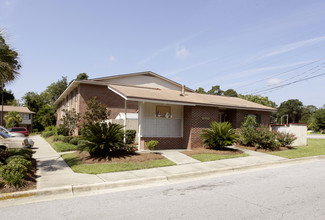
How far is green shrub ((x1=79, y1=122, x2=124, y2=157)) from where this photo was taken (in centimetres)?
1045

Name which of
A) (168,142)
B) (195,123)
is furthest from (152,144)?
(195,123)

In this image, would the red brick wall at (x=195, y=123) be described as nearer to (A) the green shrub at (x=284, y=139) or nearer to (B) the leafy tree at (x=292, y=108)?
(A) the green shrub at (x=284, y=139)

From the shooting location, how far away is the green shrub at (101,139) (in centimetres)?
1045

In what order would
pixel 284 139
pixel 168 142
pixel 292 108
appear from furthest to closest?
pixel 292 108
pixel 284 139
pixel 168 142

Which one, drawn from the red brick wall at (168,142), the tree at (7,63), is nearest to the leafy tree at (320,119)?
the red brick wall at (168,142)

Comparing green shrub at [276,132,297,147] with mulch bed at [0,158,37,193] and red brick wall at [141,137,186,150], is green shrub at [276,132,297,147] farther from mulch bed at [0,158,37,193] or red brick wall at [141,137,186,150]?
mulch bed at [0,158,37,193]

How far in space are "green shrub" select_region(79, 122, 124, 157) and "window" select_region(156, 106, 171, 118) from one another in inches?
143

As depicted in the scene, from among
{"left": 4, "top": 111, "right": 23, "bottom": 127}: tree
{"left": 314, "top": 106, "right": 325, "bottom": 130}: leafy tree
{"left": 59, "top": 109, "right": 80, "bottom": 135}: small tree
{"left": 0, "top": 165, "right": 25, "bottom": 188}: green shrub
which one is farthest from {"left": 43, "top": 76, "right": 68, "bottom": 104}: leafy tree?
{"left": 314, "top": 106, "right": 325, "bottom": 130}: leafy tree

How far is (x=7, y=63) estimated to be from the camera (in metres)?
8.91

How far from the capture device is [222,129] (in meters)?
13.5

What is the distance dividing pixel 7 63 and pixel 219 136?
1043 cm

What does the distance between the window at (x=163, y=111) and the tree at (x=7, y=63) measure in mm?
7379

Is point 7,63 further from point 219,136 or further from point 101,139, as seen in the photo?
point 219,136

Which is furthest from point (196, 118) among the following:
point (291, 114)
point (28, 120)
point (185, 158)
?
point (291, 114)
